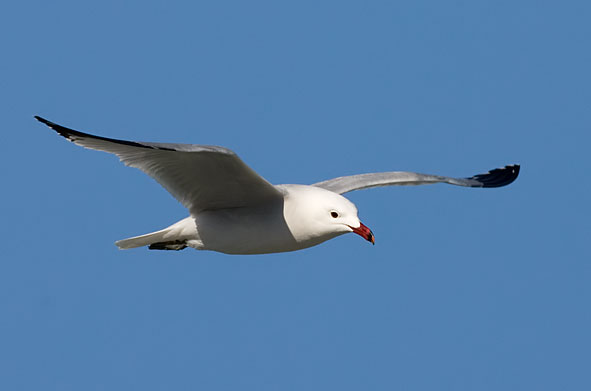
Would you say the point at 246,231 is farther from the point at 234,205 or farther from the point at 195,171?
the point at 195,171

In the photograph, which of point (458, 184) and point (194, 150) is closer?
point (194, 150)

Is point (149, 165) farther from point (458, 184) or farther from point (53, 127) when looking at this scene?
point (458, 184)

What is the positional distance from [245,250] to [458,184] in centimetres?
331

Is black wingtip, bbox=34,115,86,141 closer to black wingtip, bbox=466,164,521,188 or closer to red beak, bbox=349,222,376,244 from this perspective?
red beak, bbox=349,222,376,244

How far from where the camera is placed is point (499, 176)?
1257 cm

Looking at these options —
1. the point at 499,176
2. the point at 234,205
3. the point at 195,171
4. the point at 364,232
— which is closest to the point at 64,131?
the point at 195,171

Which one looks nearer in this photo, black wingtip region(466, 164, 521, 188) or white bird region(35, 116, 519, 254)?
white bird region(35, 116, 519, 254)

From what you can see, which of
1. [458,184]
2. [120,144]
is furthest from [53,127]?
[458,184]

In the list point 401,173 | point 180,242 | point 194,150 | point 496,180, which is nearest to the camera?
point 194,150

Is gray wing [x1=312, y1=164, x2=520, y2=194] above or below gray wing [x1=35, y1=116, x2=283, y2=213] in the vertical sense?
above

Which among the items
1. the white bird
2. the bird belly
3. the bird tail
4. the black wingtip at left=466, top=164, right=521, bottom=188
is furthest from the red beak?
the black wingtip at left=466, top=164, right=521, bottom=188

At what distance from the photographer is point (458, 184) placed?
37.8ft

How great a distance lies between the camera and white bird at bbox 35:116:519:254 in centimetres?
867

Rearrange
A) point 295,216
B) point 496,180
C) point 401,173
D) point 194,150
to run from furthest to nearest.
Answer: point 496,180, point 401,173, point 295,216, point 194,150
